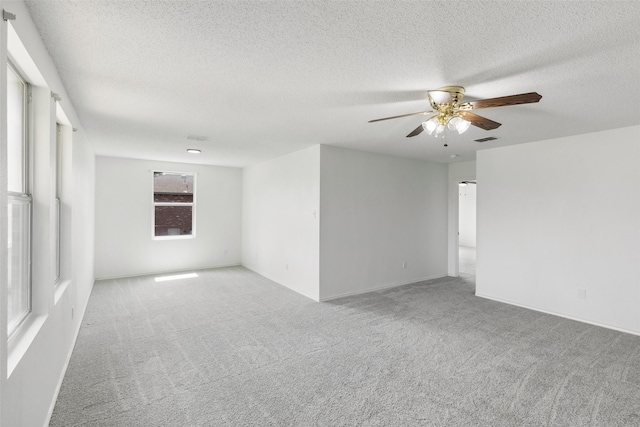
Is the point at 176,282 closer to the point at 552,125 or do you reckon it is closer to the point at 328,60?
the point at 328,60

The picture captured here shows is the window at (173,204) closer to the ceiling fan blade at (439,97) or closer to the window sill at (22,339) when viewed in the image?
the window sill at (22,339)

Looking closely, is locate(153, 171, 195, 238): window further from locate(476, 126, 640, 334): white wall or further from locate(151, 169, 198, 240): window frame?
locate(476, 126, 640, 334): white wall

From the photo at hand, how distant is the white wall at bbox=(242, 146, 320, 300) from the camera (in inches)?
190

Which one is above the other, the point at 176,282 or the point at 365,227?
the point at 365,227

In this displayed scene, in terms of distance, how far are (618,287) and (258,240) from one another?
5669 mm

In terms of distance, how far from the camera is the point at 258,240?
21.7 ft

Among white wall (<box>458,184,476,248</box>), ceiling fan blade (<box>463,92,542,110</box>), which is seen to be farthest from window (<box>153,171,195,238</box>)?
white wall (<box>458,184,476,248</box>)

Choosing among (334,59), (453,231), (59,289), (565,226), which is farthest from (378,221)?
(59,289)

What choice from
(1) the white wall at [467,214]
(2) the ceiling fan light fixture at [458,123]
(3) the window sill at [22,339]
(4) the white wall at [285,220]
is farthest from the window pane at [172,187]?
(1) the white wall at [467,214]

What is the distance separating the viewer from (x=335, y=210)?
4797 mm

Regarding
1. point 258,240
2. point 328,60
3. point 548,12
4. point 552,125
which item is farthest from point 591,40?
point 258,240

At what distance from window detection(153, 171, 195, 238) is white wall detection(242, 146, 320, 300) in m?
1.21

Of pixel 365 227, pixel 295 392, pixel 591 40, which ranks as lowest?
pixel 295 392

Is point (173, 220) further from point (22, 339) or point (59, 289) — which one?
point (22, 339)
